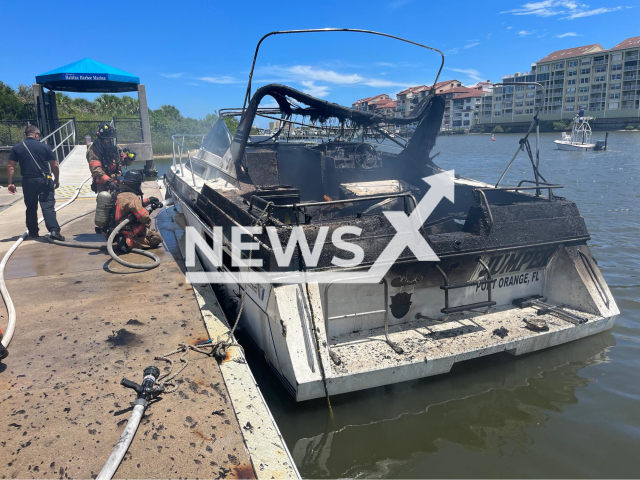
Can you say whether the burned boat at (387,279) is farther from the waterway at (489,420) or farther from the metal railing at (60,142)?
the metal railing at (60,142)

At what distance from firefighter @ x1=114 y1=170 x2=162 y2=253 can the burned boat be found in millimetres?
1080

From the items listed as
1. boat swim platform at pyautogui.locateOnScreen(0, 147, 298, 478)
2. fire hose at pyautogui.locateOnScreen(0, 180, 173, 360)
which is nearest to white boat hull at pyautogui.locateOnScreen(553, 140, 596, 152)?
fire hose at pyautogui.locateOnScreen(0, 180, 173, 360)

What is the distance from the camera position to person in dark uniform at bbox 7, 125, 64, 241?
652cm

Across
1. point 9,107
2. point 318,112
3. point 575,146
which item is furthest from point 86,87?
point 575,146

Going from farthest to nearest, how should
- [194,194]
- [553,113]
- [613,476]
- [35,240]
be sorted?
[553,113], [35,240], [194,194], [613,476]

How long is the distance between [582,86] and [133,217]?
98.0 m

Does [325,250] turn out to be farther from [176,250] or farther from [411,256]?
[176,250]

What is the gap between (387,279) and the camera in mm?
3969

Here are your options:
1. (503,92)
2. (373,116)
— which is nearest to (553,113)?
(503,92)

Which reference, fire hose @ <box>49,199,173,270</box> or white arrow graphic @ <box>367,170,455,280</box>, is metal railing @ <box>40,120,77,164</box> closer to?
fire hose @ <box>49,199,173,270</box>

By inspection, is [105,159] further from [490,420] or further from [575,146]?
[575,146]

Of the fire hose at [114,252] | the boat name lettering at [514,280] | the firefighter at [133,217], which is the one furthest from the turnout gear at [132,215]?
the boat name lettering at [514,280]

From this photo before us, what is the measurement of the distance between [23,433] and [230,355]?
1453 millimetres

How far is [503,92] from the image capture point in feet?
319
